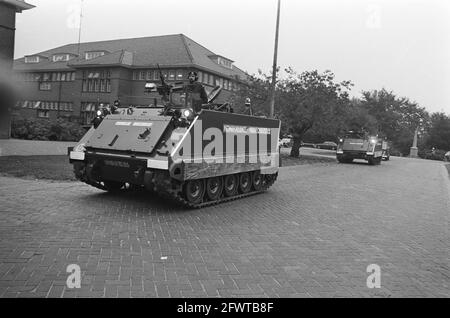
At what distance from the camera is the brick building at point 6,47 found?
1.83 m

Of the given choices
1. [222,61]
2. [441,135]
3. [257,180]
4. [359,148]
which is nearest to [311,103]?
[359,148]

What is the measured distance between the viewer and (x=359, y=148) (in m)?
26.7

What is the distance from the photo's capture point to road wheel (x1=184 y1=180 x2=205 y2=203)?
8.38m

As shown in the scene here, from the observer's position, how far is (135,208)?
8.13 metres

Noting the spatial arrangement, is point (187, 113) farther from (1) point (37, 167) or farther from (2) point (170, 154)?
(1) point (37, 167)

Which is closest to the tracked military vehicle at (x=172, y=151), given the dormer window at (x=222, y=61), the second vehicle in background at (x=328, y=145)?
the dormer window at (x=222, y=61)

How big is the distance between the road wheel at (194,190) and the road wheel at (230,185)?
3.31 ft

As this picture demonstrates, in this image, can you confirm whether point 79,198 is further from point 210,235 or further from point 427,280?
point 427,280

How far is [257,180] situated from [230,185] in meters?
1.49

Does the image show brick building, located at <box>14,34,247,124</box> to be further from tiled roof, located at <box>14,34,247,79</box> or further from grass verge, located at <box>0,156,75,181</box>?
grass verge, located at <box>0,156,75,181</box>

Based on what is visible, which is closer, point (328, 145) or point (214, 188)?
point (214, 188)
